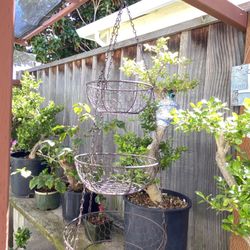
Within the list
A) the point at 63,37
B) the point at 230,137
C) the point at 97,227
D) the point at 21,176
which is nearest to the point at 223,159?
the point at 230,137

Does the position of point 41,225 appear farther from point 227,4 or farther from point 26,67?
point 26,67

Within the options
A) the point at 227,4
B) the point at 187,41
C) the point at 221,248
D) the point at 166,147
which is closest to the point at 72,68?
the point at 187,41

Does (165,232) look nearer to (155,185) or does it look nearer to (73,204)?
(155,185)

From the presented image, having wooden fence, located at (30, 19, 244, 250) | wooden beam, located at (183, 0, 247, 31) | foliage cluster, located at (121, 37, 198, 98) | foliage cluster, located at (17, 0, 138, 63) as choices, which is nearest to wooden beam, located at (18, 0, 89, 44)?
wooden fence, located at (30, 19, 244, 250)

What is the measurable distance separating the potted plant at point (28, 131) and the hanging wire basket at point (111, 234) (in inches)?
31.6

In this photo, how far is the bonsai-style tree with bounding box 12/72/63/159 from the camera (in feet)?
7.95

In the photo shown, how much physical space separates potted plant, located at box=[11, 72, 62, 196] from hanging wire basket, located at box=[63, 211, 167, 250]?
803 millimetres

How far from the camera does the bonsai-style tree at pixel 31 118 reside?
7.95 ft

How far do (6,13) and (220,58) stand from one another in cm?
93

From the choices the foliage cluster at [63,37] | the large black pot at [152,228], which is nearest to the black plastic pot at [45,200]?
the large black pot at [152,228]

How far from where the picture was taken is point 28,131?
2.42 metres

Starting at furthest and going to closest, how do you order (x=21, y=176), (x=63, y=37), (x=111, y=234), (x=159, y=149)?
(x=63, y=37), (x=21, y=176), (x=111, y=234), (x=159, y=149)

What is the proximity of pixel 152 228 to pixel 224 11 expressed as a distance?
903 millimetres

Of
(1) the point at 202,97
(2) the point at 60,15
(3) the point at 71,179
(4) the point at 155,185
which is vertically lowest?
(3) the point at 71,179
